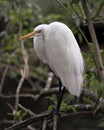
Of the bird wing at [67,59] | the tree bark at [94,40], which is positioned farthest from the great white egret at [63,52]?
the tree bark at [94,40]

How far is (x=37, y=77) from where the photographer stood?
5.09 meters

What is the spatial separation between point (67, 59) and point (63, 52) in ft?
0.12

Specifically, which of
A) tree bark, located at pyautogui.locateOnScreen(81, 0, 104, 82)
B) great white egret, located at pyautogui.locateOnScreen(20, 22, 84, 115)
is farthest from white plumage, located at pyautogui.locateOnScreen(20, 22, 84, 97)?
tree bark, located at pyautogui.locateOnScreen(81, 0, 104, 82)

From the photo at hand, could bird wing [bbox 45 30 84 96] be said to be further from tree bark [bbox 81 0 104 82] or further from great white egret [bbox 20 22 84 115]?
tree bark [bbox 81 0 104 82]

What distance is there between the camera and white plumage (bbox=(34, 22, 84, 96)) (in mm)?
1808

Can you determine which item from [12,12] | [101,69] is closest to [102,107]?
[101,69]

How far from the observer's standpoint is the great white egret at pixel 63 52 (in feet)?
5.93

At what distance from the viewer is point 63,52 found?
1.86 m

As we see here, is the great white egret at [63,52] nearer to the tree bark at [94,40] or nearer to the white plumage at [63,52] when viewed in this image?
the white plumage at [63,52]

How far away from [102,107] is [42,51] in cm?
39

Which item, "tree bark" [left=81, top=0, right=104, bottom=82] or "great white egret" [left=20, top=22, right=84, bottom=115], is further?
"great white egret" [left=20, top=22, right=84, bottom=115]

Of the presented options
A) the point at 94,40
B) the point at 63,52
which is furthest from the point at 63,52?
the point at 94,40

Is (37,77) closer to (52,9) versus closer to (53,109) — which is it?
(52,9)

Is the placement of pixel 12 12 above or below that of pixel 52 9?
above
